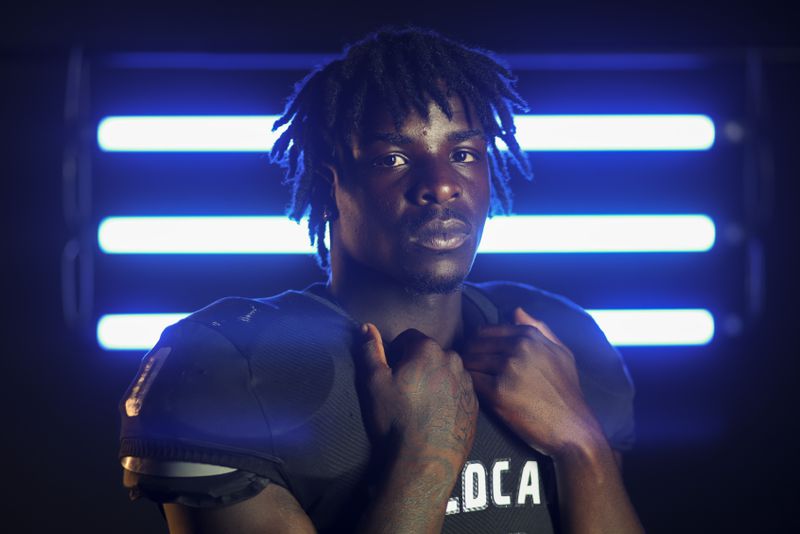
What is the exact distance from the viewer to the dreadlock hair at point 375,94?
1214 millimetres

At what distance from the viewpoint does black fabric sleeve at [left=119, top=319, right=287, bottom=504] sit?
1.01m

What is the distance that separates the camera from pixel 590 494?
113 centimetres

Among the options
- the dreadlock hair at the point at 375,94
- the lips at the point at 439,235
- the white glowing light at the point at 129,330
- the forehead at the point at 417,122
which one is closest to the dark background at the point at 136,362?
the white glowing light at the point at 129,330

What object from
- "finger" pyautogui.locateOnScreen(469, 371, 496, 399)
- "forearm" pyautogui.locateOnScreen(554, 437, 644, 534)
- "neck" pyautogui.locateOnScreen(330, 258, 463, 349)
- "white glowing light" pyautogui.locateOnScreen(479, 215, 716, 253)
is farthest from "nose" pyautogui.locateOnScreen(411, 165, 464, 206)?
"white glowing light" pyautogui.locateOnScreen(479, 215, 716, 253)

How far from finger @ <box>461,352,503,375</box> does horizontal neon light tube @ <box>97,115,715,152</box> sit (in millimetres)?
1606

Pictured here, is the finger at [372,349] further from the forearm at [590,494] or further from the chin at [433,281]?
the forearm at [590,494]

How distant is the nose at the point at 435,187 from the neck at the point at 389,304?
0.12 metres

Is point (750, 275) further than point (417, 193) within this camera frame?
Yes

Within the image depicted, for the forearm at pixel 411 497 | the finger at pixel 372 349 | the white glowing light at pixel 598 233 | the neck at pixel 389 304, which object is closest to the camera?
the forearm at pixel 411 497

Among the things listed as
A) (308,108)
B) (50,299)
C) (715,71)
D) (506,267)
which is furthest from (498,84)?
(50,299)

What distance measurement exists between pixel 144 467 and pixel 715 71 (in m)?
2.30

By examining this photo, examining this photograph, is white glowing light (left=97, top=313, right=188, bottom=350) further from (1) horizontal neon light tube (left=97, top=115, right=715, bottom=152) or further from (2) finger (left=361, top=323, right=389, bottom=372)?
(2) finger (left=361, top=323, right=389, bottom=372)

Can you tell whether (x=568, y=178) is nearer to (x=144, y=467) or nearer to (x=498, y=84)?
(x=498, y=84)

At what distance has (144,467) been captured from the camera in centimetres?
102
